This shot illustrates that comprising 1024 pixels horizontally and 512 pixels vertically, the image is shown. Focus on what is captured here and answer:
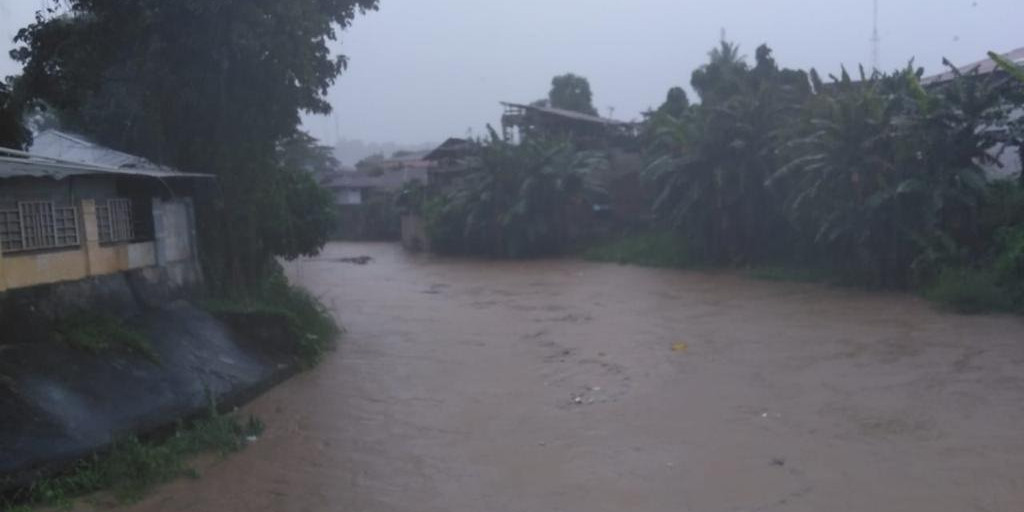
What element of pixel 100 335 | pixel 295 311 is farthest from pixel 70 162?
pixel 295 311

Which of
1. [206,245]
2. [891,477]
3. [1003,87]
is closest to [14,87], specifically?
[206,245]

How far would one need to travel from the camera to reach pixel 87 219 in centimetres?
909

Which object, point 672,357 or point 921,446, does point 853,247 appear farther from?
point 921,446

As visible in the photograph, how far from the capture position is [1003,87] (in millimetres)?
15836

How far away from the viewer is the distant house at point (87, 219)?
7.87 m

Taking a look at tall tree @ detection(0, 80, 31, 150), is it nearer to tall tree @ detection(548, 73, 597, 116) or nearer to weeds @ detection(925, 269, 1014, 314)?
weeds @ detection(925, 269, 1014, 314)

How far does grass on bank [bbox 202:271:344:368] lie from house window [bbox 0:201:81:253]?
2.54 metres

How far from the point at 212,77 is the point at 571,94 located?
3460 centimetres

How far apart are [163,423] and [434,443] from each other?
7.62 ft

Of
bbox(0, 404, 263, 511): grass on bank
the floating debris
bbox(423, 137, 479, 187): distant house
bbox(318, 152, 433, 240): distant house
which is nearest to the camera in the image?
bbox(0, 404, 263, 511): grass on bank

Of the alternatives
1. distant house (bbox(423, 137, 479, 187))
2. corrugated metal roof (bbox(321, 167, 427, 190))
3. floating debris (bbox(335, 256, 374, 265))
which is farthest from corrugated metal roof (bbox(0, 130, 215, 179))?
corrugated metal roof (bbox(321, 167, 427, 190))

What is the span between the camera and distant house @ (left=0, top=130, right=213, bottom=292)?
787cm

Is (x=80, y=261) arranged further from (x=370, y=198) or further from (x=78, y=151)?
(x=370, y=198)

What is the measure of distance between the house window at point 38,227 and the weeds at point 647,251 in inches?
714
